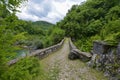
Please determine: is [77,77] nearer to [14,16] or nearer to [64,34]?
[14,16]

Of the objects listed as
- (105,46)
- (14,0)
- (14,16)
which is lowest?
(105,46)

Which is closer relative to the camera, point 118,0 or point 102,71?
point 102,71

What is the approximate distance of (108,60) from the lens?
9500 millimetres

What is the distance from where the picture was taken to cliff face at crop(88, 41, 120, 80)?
8520 millimetres

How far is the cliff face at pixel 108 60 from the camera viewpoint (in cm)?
852

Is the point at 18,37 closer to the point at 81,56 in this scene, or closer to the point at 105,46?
A: the point at 105,46

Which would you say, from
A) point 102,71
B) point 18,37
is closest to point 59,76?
point 102,71

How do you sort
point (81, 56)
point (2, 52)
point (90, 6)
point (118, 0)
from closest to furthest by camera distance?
point (2, 52) < point (81, 56) < point (118, 0) < point (90, 6)

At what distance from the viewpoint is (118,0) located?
1246 inches

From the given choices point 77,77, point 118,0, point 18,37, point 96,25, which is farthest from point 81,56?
point 118,0

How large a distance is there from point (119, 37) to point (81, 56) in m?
3.48

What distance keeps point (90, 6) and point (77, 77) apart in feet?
102

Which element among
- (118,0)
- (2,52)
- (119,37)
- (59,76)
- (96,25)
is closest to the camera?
(2,52)

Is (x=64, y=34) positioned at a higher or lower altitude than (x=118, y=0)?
lower
